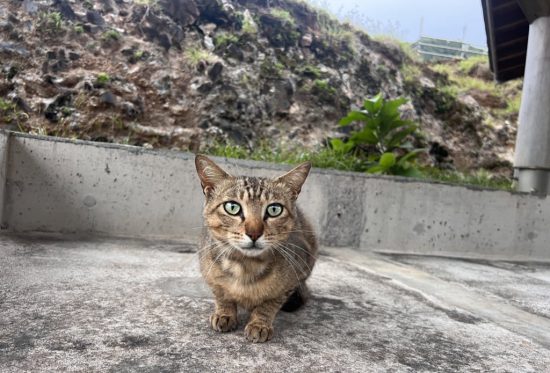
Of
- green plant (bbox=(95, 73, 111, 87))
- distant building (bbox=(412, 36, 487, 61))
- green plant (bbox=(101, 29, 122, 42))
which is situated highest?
distant building (bbox=(412, 36, 487, 61))

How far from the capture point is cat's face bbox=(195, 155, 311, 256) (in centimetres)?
150

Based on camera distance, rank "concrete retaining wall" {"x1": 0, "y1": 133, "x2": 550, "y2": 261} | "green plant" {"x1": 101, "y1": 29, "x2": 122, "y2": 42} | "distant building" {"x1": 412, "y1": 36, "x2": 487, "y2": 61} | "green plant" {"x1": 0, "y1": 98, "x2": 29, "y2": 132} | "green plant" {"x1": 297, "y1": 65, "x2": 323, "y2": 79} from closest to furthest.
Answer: "concrete retaining wall" {"x1": 0, "y1": 133, "x2": 550, "y2": 261} → "green plant" {"x1": 0, "y1": 98, "x2": 29, "y2": 132} → "green plant" {"x1": 101, "y1": 29, "x2": 122, "y2": 42} → "green plant" {"x1": 297, "y1": 65, "x2": 323, "y2": 79} → "distant building" {"x1": 412, "y1": 36, "x2": 487, "y2": 61}

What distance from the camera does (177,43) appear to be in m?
5.33

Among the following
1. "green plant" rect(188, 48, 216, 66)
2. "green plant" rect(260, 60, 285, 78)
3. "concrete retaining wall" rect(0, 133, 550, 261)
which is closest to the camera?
"concrete retaining wall" rect(0, 133, 550, 261)

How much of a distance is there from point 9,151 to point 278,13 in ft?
15.7

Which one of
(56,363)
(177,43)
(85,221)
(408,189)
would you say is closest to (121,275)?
(56,363)

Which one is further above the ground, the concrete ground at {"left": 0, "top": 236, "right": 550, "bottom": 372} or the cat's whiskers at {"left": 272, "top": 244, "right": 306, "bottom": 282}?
the cat's whiskers at {"left": 272, "top": 244, "right": 306, "bottom": 282}

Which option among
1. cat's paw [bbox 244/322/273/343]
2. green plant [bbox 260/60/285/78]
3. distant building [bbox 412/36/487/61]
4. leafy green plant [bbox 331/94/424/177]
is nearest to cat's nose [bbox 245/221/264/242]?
cat's paw [bbox 244/322/273/343]

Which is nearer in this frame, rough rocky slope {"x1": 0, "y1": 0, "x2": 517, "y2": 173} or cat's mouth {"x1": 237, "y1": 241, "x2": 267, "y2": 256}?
cat's mouth {"x1": 237, "y1": 241, "x2": 267, "y2": 256}

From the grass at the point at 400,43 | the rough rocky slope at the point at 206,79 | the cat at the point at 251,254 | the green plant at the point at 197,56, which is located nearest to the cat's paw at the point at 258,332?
the cat at the point at 251,254

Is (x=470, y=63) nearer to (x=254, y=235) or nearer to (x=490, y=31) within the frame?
(x=490, y=31)

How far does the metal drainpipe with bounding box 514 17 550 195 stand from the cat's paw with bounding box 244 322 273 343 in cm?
406

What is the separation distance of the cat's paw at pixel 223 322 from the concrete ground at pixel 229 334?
3 centimetres

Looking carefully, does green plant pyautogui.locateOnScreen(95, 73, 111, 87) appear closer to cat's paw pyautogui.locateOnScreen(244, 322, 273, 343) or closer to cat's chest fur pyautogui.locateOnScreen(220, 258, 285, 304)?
cat's chest fur pyautogui.locateOnScreen(220, 258, 285, 304)
